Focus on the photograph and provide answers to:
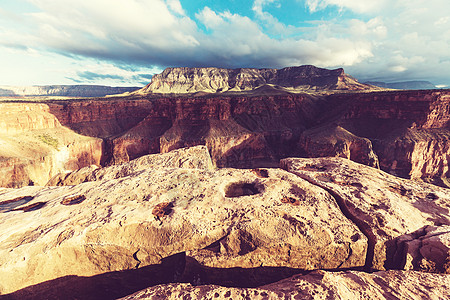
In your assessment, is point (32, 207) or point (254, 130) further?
point (254, 130)

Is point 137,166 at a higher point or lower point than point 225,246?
higher

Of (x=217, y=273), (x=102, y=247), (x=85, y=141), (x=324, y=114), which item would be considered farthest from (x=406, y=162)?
(x=85, y=141)

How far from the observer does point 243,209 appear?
9203 mm

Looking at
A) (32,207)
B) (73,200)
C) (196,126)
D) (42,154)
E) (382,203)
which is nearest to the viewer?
(382,203)

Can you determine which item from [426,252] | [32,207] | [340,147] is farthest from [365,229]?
[340,147]

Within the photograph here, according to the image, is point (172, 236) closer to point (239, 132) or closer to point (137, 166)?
point (137, 166)

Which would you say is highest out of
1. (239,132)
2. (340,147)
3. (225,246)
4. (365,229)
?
(239,132)

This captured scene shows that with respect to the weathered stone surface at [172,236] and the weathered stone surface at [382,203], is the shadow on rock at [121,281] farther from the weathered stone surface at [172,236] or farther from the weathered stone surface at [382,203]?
the weathered stone surface at [382,203]

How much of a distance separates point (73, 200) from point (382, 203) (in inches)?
708

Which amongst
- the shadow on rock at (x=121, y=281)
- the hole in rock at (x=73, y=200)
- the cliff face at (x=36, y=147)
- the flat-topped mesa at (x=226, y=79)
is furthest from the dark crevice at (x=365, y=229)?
the flat-topped mesa at (x=226, y=79)

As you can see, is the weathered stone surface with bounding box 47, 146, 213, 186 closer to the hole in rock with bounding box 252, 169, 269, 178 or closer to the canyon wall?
the hole in rock with bounding box 252, 169, 269, 178

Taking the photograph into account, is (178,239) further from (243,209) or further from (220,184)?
(220,184)

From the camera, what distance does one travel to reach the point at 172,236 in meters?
7.99

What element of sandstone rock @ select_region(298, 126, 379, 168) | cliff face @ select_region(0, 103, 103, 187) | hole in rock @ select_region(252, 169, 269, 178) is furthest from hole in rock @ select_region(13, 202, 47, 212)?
sandstone rock @ select_region(298, 126, 379, 168)
